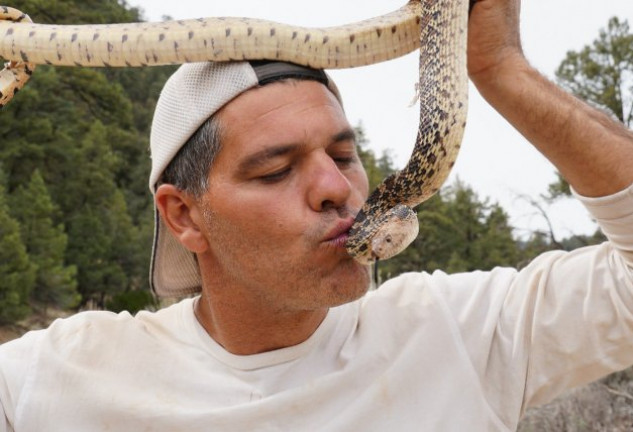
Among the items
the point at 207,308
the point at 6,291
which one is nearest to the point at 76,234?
the point at 6,291

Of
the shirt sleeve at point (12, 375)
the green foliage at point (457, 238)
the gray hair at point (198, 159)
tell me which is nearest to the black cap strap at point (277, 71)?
the gray hair at point (198, 159)

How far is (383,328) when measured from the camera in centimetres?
319

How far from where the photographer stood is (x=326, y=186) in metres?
2.87

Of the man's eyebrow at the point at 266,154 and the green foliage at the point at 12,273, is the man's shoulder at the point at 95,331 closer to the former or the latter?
the man's eyebrow at the point at 266,154

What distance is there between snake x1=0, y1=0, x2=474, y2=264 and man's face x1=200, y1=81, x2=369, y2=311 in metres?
0.12

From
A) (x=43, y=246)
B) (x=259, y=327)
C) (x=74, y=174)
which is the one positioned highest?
(x=259, y=327)

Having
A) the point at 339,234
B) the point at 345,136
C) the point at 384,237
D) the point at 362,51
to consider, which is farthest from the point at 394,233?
the point at 362,51

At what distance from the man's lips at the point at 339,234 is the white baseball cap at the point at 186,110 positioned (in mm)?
648

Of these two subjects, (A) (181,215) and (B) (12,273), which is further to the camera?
(B) (12,273)

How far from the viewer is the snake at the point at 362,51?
2.81 m

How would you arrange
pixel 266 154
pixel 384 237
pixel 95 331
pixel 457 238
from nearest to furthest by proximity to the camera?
pixel 384 237, pixel 266 154, pixel 95 331, pixel 457 238

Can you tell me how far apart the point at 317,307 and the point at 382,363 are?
0.38m

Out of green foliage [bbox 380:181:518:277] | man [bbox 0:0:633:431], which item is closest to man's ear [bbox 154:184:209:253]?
man [bbox 0:0:633:431]

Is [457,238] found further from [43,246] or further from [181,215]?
[181,215]
